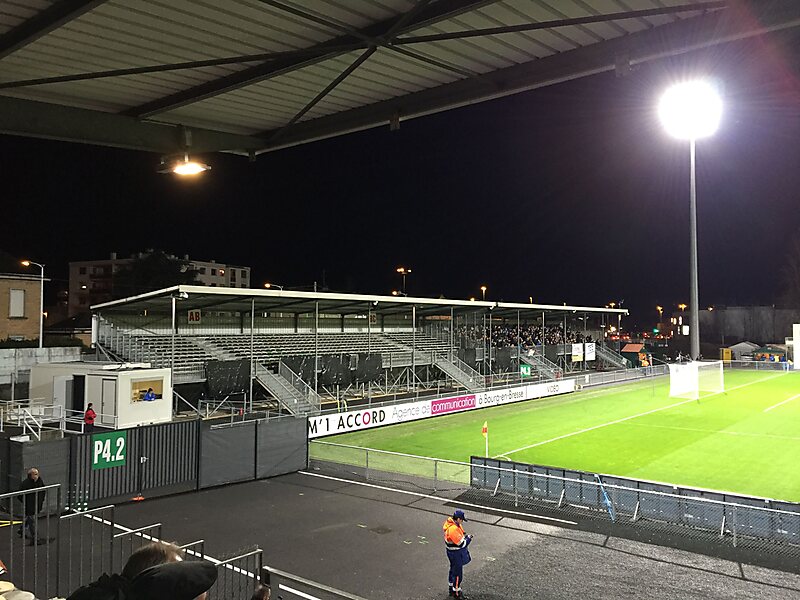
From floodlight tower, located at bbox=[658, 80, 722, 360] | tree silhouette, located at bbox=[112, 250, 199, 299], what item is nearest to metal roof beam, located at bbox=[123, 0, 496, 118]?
floodlight tower, located at bbox=[658, 80, 722, 360]

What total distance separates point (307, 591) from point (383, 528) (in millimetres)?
4072

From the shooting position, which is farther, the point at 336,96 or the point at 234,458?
the point at 234,458

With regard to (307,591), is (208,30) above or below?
above

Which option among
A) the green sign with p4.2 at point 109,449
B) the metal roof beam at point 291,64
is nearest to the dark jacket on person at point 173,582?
the metal roof beam at point 291,64

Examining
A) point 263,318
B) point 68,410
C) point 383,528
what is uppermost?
point 263,318

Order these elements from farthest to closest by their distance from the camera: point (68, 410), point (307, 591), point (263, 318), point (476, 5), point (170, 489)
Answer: point (263, 318)
point (68, 410)
point (170, 489)
point (307, 591)
point (476, 5)

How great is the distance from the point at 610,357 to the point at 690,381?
2662cm

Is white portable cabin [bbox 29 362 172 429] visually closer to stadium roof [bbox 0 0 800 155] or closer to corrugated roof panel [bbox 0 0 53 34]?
stadium roof [bbox 0 0 800 155]

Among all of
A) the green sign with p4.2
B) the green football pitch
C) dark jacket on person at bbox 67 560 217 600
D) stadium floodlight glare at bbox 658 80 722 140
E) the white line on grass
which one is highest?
stadium floodlight glare at bbox 658 80 722 140

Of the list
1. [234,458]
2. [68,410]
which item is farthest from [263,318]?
[234,458]

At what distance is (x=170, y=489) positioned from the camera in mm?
18375

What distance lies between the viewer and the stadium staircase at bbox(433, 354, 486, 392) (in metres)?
44.1

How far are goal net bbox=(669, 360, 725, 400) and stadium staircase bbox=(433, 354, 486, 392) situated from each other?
13.5 meters

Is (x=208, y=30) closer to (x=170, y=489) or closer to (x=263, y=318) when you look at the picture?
(x=170, y=489)
